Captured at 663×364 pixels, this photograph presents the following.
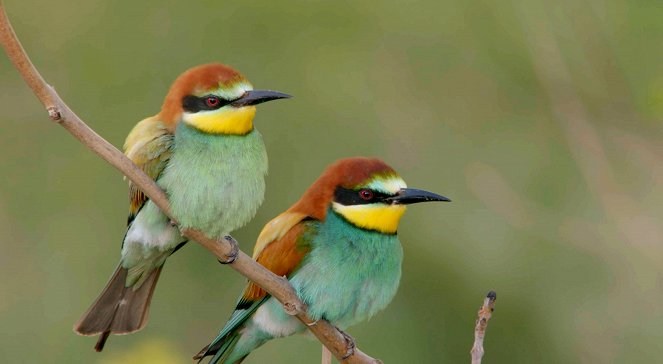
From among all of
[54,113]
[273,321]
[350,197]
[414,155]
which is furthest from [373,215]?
[414,155]

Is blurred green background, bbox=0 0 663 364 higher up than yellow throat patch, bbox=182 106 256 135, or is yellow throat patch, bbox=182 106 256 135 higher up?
yellow throat patch, bbox=182 106 256 135

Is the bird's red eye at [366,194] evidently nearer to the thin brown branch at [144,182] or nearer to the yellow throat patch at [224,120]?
the thin brown branch at [144,182]

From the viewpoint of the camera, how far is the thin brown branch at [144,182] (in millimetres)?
1607

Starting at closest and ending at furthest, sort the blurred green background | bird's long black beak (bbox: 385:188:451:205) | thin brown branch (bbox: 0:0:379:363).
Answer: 1. thin brown branch (bbox: 0:0:379:363)
2. bird's long black beak (bbox: 385:188:451:205)
3. the blurred green background

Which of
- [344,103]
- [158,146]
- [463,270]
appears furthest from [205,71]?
[344,103]

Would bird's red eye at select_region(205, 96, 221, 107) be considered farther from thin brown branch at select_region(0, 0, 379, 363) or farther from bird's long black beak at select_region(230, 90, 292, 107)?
thin brown branch at select_region(0, 0, 379, 363)

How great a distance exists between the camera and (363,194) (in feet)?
8.39

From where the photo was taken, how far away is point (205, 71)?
211 cm

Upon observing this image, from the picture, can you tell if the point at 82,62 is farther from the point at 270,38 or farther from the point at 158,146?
the point at 158,146

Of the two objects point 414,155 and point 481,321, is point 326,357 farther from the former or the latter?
point 414,155

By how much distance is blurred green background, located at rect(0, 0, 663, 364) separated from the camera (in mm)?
4199

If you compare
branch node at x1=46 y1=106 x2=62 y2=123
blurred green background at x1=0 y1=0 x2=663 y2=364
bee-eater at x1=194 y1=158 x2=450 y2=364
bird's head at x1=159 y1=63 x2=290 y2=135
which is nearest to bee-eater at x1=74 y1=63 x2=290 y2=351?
bird's head at x1=159 y1=63 x2=290 y2=135

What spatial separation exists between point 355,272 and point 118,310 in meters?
0.53

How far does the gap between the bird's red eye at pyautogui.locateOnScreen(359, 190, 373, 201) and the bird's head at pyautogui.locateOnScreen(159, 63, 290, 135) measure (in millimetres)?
397
